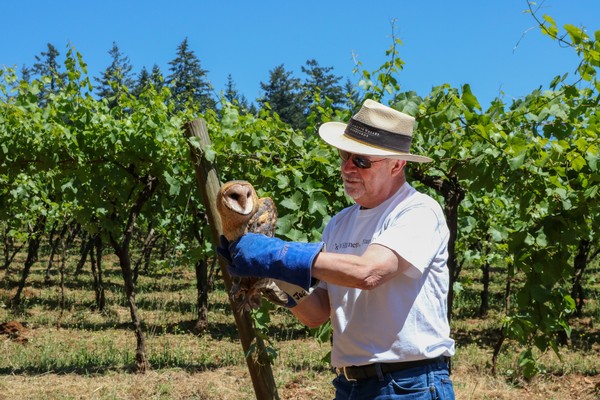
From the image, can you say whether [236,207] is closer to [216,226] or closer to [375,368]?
[375,368]

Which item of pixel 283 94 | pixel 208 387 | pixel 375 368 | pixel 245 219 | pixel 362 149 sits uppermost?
pixel 283 94

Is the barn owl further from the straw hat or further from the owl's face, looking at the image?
the straw hat

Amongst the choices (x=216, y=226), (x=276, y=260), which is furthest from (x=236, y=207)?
(x=216, y=226)

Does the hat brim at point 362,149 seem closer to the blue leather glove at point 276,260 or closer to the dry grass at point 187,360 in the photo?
the blue leather glove at point 276,260

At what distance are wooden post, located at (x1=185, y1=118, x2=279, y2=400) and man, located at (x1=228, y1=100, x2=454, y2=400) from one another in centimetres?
126

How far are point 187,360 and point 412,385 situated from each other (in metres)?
6.01

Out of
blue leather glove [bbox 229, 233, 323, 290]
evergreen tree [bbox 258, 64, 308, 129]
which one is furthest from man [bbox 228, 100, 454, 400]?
evergreen tree [bbox 258, 64, 308, 129]

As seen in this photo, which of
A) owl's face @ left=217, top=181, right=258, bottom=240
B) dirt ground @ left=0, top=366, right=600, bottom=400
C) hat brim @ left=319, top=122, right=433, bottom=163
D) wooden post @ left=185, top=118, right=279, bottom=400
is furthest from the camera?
dirt ground @ left=0, top=366, right=600, bottom=400

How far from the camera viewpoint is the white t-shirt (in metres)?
1.92

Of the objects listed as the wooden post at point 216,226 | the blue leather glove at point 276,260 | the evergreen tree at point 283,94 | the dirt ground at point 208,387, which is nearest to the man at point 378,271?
the blue leather glove at point 276,260

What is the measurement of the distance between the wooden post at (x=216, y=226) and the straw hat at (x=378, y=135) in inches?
53.1

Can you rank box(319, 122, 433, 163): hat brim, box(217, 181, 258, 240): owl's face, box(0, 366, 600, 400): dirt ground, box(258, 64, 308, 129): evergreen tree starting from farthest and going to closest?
box(258, 64, 308, 129): evergreen tree < box(0, 366, 600, 400): dirt ground < box(319, 122, 433, 163): hat brim < box(217, 181, 258, 240): owl's face

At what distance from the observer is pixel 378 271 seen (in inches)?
71.7

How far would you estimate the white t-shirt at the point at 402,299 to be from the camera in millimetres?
1917
